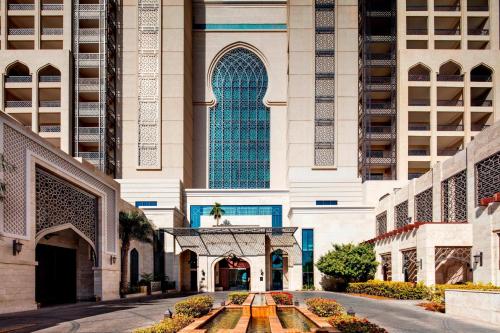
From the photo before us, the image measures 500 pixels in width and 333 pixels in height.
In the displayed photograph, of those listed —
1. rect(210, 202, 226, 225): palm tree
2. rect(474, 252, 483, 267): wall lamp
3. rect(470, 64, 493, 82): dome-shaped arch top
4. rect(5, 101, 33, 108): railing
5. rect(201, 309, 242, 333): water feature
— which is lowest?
rect(201, 309, 242, 333): water feature

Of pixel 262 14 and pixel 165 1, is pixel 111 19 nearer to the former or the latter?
pixel 165 1

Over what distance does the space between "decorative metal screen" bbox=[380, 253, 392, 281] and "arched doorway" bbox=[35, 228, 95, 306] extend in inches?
861

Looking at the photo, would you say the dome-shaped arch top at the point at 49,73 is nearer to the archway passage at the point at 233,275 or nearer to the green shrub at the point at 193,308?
the archway passage at the point at 233,275

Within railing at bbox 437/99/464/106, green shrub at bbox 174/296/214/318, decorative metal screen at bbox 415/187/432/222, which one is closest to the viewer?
green shrub at bbox 174/296/214/318

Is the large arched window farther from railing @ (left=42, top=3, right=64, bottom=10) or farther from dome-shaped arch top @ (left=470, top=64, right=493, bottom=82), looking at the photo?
dome-shaped arch top @ (left=470, top=64, right=493, bottom=82)

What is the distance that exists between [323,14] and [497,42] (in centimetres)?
1665

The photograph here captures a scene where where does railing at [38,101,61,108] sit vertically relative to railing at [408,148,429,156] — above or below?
above

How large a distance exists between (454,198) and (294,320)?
49.3 feet

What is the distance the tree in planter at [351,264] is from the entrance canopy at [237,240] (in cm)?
409

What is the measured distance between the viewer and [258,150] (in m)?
54.4

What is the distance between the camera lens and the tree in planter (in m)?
39.9

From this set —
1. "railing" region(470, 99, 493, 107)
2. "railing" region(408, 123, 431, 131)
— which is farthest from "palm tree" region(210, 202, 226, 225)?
"railing" region(470, 99, 493, 107)

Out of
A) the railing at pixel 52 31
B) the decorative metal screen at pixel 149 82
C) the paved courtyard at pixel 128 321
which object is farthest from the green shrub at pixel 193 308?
the railing at pixel 52 31

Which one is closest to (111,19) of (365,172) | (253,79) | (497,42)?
(253,79)
